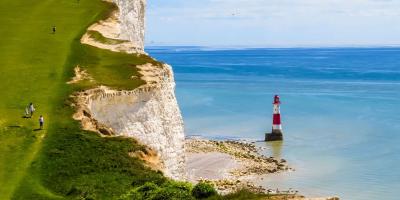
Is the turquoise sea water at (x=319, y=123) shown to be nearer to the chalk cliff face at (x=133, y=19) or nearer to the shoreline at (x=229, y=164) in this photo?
the shoreline at (x=229, y=164)

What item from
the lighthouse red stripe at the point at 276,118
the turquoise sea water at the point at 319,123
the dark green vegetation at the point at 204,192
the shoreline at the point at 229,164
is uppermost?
the dark green vegetation at the point at 204,192

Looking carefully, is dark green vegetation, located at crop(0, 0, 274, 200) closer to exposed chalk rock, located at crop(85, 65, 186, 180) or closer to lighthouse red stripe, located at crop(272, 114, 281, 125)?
exposed chalk rock, located at crop(85, 65, 186, 180)

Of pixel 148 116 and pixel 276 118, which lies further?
pixel 276 118

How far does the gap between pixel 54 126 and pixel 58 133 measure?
3.68ft

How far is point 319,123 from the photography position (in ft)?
311

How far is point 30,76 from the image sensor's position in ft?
161

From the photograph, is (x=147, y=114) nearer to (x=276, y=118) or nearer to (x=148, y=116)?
(x=148, y=116)

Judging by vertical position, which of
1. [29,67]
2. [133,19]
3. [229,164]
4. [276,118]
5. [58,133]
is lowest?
[229,164]

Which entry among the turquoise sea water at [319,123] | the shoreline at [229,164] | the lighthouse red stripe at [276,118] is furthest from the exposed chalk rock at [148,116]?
the lighthouse red stripe at [276,118]

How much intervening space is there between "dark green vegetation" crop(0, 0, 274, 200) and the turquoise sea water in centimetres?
1910

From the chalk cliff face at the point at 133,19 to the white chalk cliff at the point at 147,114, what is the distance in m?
28.9

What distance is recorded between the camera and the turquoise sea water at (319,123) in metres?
59.6

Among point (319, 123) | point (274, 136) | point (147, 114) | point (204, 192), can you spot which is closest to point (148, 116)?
point (147, 114)

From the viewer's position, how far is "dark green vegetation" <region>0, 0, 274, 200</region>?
33125 mm
